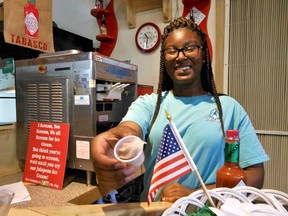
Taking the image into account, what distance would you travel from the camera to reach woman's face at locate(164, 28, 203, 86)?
86 centimetres

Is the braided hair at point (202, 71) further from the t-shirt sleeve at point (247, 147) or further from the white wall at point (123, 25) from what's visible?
the white wall at point (123, 25)

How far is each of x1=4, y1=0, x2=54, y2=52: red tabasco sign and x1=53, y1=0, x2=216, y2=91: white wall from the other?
106 centimetres

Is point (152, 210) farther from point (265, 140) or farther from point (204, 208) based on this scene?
point (265, 140)

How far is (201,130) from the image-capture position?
83 cm

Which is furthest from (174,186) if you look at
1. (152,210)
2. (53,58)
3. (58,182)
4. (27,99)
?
(27,99)

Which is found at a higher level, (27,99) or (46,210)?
(27,99)

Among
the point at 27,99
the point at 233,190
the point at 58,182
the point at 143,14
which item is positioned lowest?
the point at 58,182

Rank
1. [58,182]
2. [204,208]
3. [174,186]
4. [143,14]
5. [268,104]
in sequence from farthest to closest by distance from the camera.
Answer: [143,14] → [268,104] → [58,182] → [174,186] → [204,208]

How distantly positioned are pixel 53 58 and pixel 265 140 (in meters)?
1.75

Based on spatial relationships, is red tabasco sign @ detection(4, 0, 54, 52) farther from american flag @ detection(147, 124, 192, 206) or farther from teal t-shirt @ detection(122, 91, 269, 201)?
american flag @ detection(147, 124, 192, 206)

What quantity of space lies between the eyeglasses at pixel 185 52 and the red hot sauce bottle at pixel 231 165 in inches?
16.6

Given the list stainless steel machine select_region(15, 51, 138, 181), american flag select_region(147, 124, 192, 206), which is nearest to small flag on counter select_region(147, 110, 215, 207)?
american flag select_region(147, 124, 192, 206)

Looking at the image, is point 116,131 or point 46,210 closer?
point 46,210

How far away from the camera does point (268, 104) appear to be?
1.82 m
